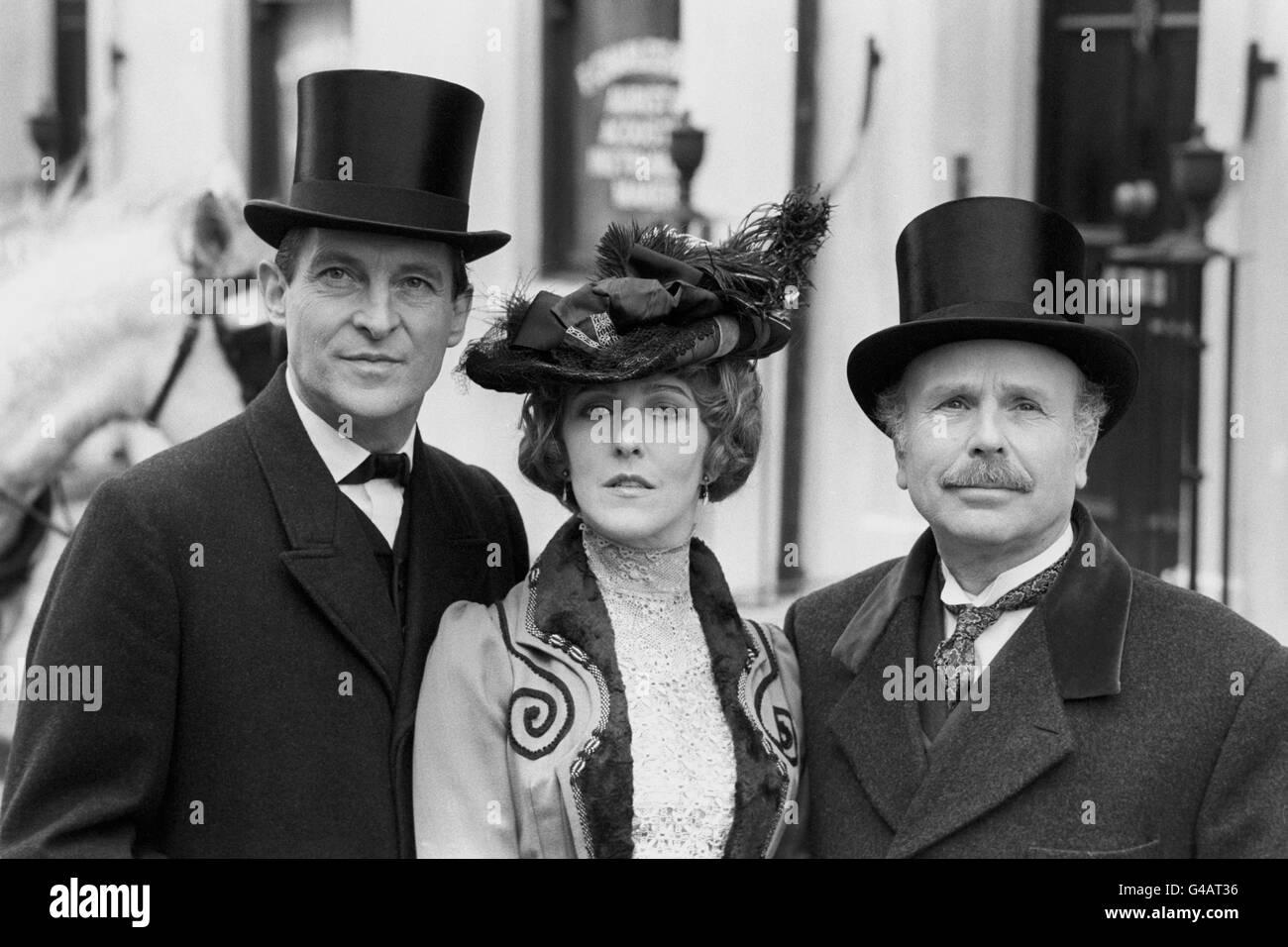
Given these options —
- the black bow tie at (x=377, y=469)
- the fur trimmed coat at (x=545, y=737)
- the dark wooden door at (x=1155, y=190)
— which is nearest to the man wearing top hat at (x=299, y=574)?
the black bow tie at (x=377, y=469)

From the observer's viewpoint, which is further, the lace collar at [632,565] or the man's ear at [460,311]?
the man's ear at [460,311]

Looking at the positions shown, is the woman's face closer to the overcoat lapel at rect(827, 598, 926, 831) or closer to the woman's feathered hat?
the woman's feathered hat

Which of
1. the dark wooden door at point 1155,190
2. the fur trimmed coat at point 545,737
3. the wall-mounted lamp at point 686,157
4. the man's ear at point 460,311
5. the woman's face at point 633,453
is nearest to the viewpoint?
the fur trimmed coat at point 545,737

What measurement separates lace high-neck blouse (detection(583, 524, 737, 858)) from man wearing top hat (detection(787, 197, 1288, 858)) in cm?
28

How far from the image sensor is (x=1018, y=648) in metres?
2.97

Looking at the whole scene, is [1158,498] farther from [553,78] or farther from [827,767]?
[827,767]

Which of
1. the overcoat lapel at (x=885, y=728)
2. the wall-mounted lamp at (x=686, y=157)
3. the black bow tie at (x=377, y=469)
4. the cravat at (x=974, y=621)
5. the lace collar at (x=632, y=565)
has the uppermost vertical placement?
the wall-mounted lamp at (x=686, y=157)

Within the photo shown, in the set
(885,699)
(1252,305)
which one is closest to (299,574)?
(885,699)

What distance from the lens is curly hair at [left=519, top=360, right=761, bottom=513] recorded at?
9.75 ft

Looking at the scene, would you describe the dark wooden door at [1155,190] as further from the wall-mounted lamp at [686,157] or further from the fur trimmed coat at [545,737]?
the fur trimmed coat at [545,737]

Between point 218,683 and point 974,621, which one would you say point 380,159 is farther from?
point 974,621

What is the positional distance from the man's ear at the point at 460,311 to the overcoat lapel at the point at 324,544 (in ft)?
1.15

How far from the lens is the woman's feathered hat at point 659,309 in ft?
9.44

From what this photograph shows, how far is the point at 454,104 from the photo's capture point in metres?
3.27
